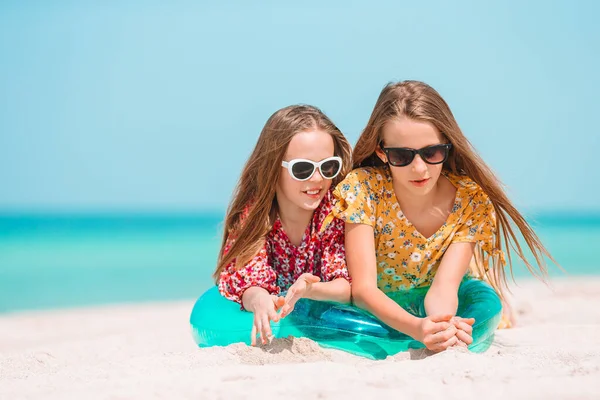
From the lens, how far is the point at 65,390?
256 centimetres

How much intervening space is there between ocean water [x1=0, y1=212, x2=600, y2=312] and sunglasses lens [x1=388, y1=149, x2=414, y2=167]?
1000 mm

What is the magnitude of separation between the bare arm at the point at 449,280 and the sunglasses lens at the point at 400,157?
0.59 m

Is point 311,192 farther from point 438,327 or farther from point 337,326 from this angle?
point 438,327

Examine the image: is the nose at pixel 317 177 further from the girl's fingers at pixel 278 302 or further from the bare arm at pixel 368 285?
the girl's fingers at pixel 278 302

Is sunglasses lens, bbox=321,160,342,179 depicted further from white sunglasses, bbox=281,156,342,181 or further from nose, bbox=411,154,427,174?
nose, bbox=411,154,427,174

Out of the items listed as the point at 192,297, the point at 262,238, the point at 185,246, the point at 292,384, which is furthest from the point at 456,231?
the point at 185,246

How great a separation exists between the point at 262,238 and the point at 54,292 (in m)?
8.51

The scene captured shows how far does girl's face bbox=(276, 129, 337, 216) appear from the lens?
3.87 meters

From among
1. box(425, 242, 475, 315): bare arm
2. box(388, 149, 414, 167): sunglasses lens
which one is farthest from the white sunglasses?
box(425, 242, 475, 315): bare arm

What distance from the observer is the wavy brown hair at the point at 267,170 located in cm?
395

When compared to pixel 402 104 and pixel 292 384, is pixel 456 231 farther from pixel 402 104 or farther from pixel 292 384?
pixel 292 384

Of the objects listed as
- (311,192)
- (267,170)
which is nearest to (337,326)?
(311,192)

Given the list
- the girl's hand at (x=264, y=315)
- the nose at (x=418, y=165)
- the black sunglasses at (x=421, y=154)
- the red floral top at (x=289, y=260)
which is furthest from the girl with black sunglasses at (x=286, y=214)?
the nose at (x=418, y=165)

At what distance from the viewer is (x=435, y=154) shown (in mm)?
3729
